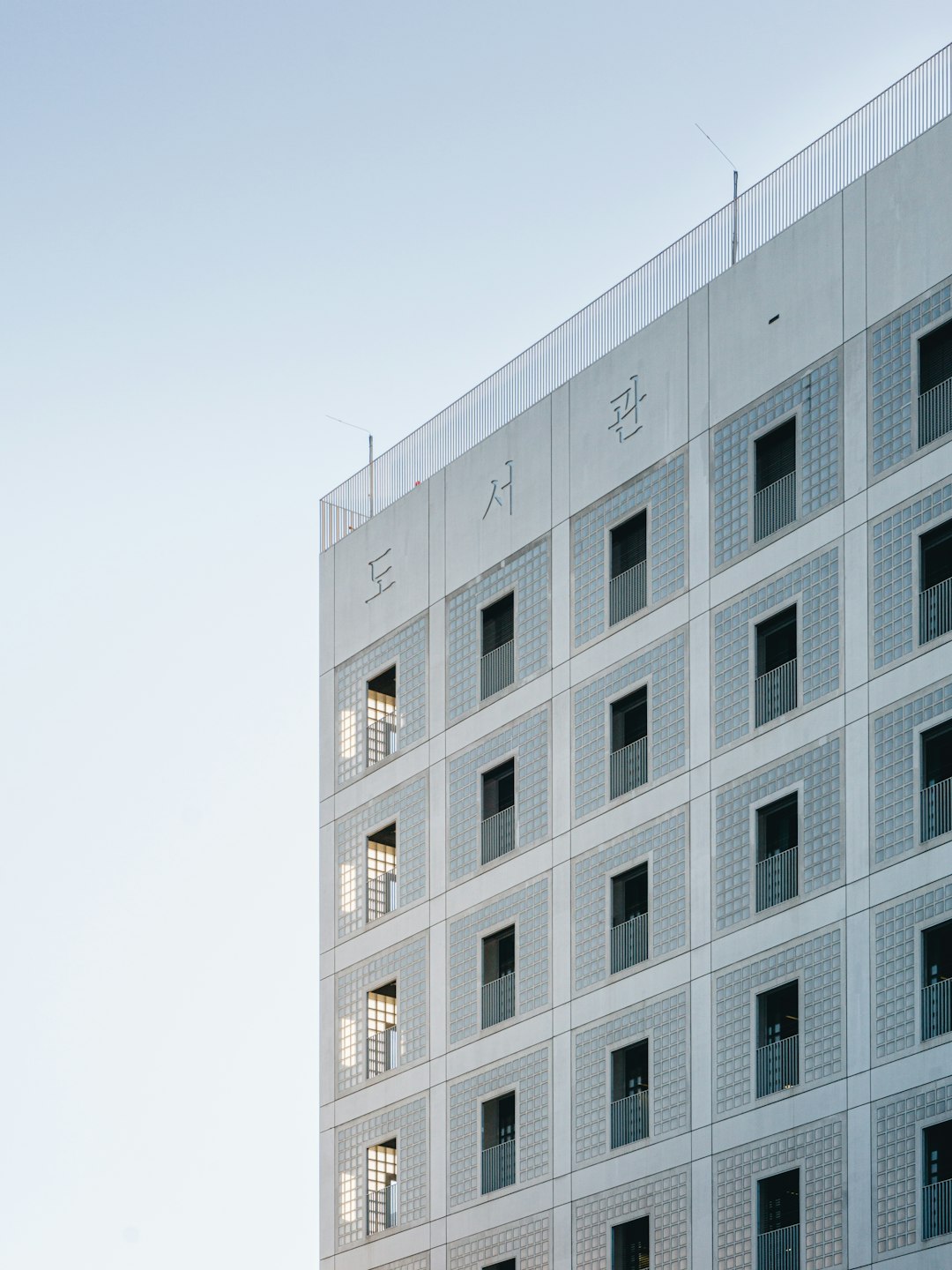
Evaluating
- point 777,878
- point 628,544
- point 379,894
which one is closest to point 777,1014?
point 777,878

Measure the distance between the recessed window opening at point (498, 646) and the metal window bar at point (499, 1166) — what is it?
388 inches

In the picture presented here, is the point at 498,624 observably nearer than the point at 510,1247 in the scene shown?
No

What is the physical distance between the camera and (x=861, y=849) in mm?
49250

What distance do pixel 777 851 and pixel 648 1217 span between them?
7497mm

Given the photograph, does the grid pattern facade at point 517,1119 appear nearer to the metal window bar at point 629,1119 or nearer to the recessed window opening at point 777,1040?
the metal window bar at point 629,1119

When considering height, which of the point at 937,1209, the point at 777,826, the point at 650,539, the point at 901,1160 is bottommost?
the point at 937,1209

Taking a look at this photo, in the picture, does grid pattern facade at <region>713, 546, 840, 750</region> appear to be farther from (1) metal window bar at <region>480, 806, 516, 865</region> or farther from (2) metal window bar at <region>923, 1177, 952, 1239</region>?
(2) metal window bar at <region>923, 1177, 952, 1239</region>

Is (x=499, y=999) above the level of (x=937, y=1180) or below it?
above

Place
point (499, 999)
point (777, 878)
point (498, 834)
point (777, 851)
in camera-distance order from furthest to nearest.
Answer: point (498, 834) < point (499, 999) < point (777, 851) < point (777, 878)

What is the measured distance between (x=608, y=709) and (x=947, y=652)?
9.31 m

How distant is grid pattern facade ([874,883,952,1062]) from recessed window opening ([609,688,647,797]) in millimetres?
7768

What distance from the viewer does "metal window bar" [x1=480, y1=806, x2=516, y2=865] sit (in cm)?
5784

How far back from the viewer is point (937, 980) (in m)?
47.4

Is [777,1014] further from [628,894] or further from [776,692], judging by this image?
[776,692]
